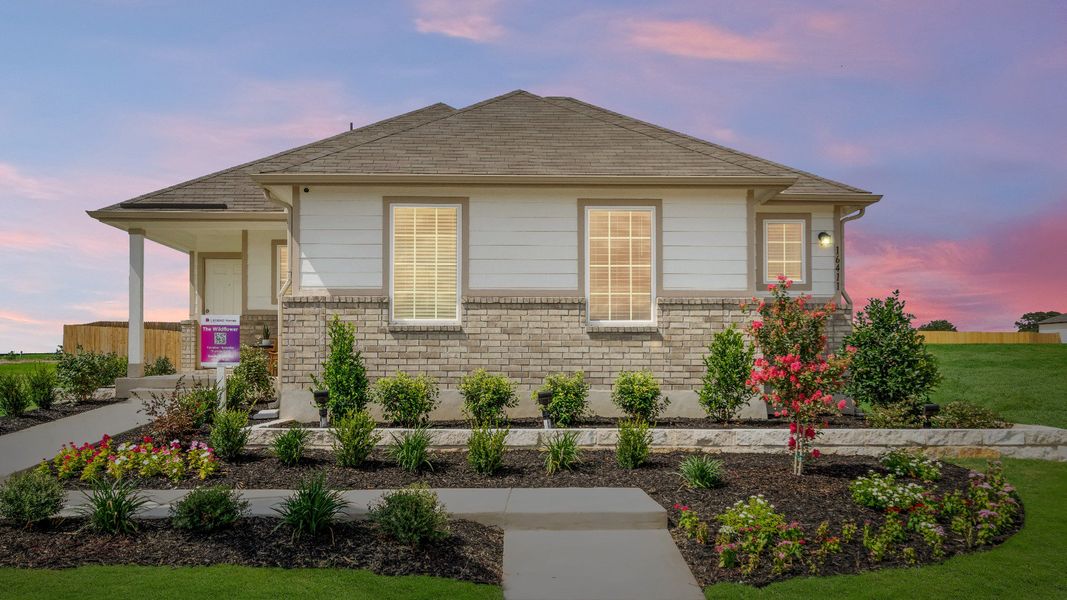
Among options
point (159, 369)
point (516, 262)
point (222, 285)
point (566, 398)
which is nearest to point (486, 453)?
point (566, 398)

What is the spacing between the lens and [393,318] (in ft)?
40.1

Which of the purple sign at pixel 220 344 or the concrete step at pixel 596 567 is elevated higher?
the purple sign at pixel 220 344

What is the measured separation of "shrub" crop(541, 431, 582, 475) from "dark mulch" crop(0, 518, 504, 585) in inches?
85.5

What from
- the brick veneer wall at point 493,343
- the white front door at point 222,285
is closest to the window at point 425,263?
the brick veneer wall at point 493,343

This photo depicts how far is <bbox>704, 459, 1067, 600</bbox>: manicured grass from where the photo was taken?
5.92m

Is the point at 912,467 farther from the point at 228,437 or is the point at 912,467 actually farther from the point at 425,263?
the point at 228,437

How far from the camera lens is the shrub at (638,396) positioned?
1120 cm

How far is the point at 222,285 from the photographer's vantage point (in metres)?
17.8

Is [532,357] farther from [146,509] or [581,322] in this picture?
[146,509]

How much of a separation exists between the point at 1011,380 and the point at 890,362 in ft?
36.8

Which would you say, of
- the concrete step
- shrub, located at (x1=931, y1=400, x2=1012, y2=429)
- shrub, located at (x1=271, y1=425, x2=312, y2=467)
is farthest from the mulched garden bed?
shrub, located at (x1=931, y1=400, x2=1012, y2=429)

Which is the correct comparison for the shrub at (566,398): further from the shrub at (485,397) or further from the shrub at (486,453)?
the shrub at (486,453)

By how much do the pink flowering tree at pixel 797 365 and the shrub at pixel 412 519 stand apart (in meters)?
4.25

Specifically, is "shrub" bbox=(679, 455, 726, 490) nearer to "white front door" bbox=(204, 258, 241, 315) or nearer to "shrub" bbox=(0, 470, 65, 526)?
"shrub" bbox=(0, 470, 65, 526)
